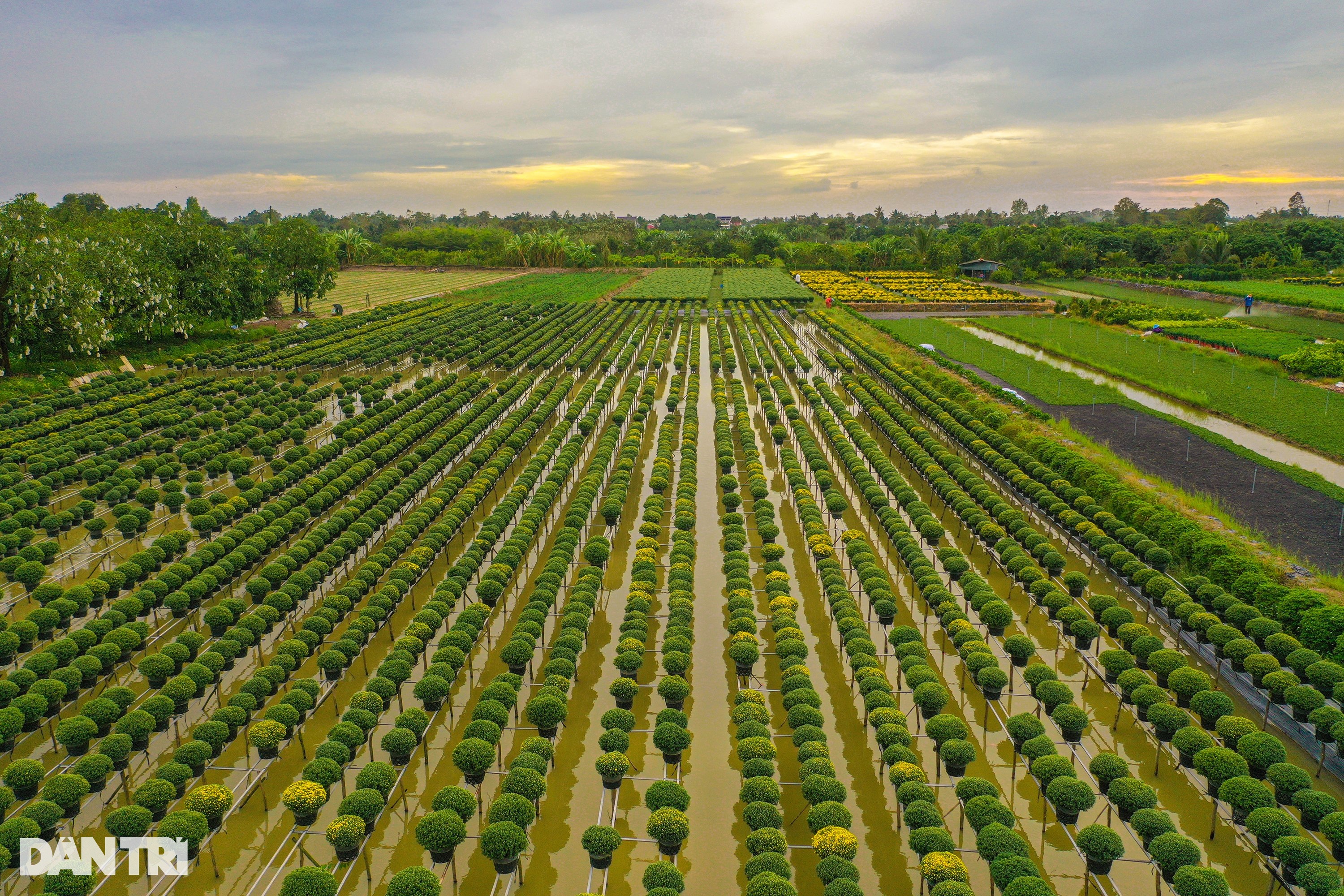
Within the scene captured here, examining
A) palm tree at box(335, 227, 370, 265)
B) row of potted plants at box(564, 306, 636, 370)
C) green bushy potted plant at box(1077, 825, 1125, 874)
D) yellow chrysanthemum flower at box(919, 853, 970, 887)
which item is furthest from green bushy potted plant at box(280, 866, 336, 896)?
palm tree at box(335, 227, 370, 265)

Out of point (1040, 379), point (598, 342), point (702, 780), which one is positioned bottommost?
point (702, 780)

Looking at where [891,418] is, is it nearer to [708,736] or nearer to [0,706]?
[708,736]

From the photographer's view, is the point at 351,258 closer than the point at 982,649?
No

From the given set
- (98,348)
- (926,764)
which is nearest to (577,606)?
(926,764)

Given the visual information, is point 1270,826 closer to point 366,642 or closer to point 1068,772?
point 1068,772

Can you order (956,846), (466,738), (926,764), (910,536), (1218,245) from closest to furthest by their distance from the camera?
(956,846) < (466,738) < (926,764) < (910,536) < (1218,245)

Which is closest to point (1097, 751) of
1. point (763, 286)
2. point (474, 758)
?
point (474, 758)
